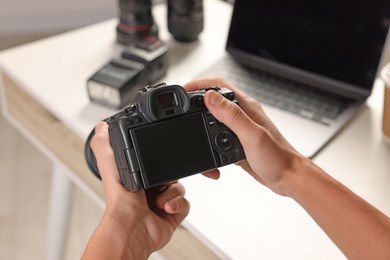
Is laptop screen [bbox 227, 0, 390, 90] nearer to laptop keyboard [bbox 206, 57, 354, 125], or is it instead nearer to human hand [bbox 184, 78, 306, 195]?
laptop keyboard [bbox 206, 57, 354, 125]

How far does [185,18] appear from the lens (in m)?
1.15

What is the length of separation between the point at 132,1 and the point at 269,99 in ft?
1.21

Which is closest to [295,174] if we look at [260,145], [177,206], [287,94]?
[260,145]

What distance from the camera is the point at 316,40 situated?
3.22 ft

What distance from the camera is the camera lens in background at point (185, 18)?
3.73 ft

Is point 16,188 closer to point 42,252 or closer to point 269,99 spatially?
point 42,252

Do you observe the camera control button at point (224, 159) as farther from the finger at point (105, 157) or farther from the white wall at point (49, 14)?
the white wall at point (49, 14)

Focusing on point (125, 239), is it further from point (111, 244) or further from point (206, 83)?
point (206, 83)

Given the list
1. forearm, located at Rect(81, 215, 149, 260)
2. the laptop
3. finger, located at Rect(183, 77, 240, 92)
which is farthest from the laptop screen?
forearm, located at Rect(81, 215, 149, 260)

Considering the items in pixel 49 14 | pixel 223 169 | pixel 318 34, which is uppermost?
pixel 318 34

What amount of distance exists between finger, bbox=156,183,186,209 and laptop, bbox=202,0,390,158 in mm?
241

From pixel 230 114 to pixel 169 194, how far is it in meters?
0.16

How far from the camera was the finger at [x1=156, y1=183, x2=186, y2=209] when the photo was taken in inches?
29.3

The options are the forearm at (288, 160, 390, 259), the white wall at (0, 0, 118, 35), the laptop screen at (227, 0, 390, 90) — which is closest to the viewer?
the forearm at (288, 160, 390, 259)
